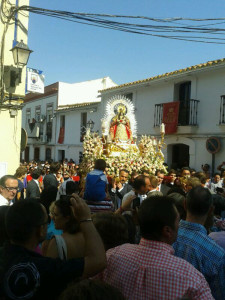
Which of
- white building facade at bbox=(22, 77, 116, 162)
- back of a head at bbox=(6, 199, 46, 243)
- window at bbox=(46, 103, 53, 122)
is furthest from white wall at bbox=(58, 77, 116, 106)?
back of a head at bbox=(6, 199, 46, 243)

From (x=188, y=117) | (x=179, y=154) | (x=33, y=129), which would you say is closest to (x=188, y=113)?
(x=188, y=117)

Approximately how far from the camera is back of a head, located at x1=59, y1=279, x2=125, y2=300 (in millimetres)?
1092

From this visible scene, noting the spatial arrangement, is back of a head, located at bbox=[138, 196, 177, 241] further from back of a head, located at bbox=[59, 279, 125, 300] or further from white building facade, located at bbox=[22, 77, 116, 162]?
white building facade, located at bbox=[22, 77, 116, 162]

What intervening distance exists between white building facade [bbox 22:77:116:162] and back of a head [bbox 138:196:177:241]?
1865cm

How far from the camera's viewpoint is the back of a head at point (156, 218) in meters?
1.84

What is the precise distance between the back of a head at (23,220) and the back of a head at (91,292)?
71 cm

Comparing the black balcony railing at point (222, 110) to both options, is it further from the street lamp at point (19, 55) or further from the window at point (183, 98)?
the street lamp at point (19, 55)

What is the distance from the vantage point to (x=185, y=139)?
46.4 feet

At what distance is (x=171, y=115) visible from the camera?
14477 mm

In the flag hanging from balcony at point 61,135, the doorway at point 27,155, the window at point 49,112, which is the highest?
the window at point 49,112

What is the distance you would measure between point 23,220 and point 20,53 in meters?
6.09

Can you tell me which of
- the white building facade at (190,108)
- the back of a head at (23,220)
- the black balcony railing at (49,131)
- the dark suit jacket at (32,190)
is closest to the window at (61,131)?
the black balcony railing at (49,131)

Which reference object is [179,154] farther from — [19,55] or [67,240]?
[67,240]

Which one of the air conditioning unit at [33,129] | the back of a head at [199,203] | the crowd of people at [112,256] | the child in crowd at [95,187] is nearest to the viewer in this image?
the crowd of people at [112,256]
